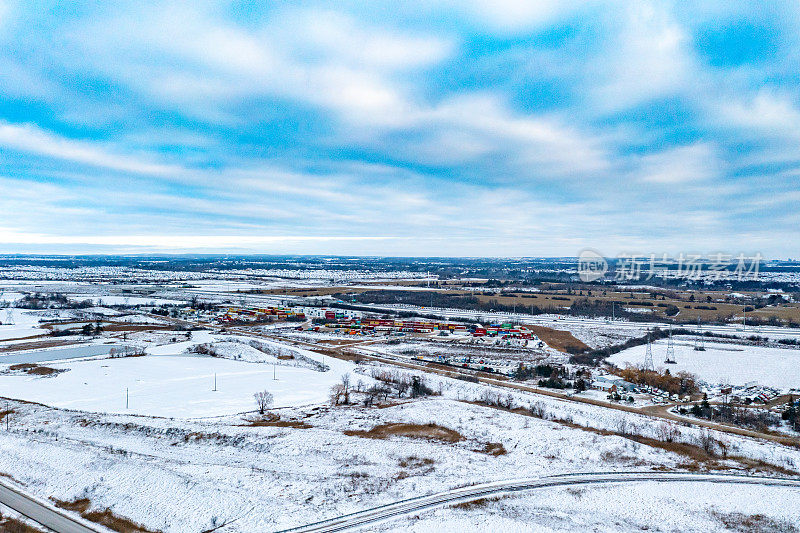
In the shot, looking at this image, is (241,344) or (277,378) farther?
(241,344)

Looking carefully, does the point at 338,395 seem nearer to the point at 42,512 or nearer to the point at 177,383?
the point at 177,383

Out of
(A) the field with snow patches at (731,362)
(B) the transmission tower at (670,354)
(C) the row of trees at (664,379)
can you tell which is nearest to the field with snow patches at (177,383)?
(C) the row of trees at (664,379)

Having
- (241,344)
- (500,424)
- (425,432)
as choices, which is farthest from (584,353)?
(241,344)

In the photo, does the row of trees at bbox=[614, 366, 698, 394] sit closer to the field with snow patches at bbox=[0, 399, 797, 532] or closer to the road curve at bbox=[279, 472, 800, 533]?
the field with snow patches at bbox=[0, 399, 797, 532]

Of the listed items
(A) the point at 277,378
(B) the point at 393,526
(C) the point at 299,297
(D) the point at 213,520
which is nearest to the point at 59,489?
(D) the point at 213,520

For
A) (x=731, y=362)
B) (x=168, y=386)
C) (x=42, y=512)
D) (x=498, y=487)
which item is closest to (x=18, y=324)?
(x=168, y=386)

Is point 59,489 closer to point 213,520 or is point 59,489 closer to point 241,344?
point 213,520

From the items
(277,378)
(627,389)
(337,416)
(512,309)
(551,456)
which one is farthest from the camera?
(512,309)

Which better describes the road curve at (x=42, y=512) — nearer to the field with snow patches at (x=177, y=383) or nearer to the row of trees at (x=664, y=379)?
the field with snow patches at (x=177, y=383)

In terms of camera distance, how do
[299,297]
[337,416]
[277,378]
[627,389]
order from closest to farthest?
[337,416] → [627,389] → [277,378] → [299,297]
